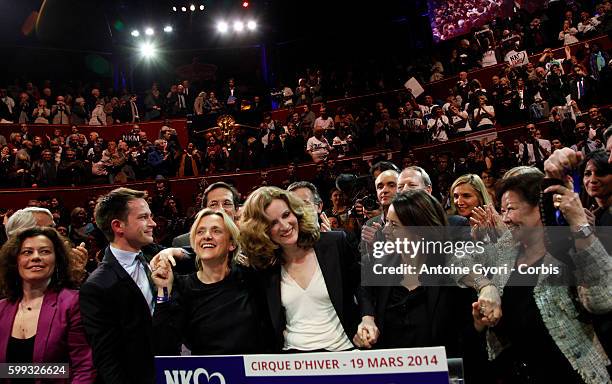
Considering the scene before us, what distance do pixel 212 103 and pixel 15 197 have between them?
5265 mm

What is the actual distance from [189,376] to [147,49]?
16362 millimetres

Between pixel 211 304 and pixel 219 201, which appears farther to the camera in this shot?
pixel 219 201

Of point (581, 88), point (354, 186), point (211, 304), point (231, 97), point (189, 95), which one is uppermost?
point (189, 95)

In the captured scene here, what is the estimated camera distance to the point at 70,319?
2.59m

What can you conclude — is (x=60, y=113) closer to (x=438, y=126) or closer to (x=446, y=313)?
(x=438, y=126)

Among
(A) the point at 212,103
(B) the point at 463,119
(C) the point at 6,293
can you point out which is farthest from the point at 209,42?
(C) the point at 6,293

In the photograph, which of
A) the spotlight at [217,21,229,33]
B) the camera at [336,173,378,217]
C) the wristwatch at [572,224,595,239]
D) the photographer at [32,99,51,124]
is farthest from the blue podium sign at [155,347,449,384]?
the spotlight at [217,21,229,33]

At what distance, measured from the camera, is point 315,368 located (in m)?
1.97

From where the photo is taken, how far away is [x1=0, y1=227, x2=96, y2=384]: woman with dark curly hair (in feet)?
8.31

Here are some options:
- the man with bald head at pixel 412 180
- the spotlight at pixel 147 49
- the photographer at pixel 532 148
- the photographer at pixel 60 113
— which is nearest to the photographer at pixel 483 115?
the photographer at pixel 532 148

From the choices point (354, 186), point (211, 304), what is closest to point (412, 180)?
point (211, 304)

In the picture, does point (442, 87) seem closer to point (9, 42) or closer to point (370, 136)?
point (370, 136)

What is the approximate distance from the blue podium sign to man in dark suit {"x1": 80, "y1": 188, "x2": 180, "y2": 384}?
0.44m

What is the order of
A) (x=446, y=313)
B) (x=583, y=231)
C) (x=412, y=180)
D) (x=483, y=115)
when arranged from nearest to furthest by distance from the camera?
(x=583, y=231) < (x=446, y=313) < (x=412, y=180) < (x=483, y=115)
